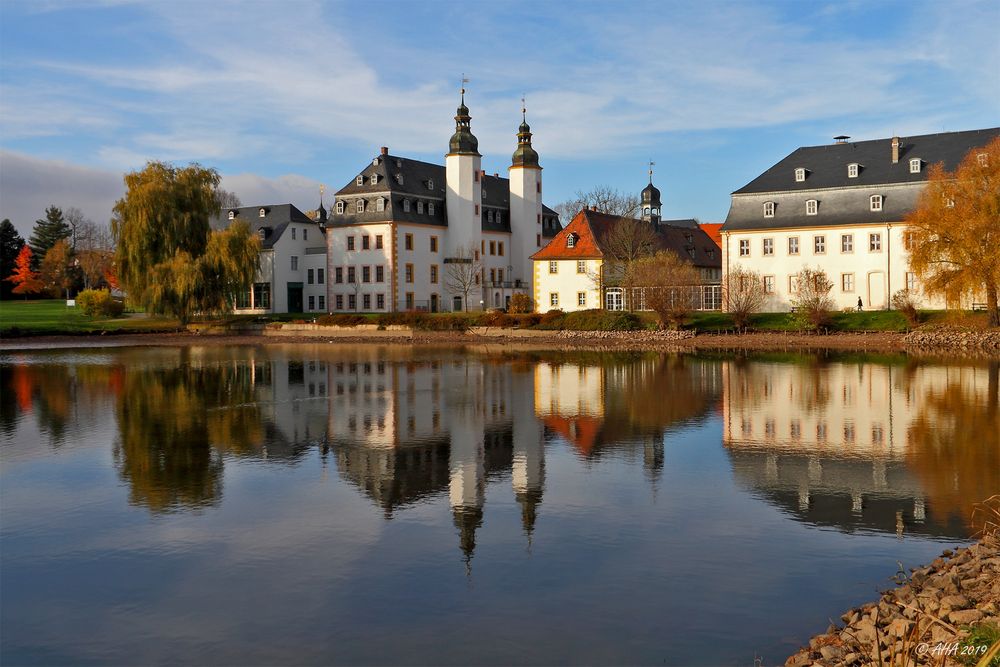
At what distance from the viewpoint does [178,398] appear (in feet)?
84.1

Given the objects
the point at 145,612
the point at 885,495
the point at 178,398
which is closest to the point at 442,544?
the point at 145,612

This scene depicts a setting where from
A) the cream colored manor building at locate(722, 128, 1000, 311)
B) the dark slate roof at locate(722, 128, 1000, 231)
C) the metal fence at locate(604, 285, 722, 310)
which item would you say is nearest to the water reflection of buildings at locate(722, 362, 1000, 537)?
the cream colored manor building at locate(722, 128, 1000, 311)

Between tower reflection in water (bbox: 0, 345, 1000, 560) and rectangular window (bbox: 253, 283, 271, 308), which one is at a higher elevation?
rectangular window (bbox: 253, 283, 271, 308)

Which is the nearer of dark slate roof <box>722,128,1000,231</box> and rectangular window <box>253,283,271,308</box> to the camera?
dark slate roof <box>722,128,1000,231</box>

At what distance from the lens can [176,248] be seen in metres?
58.3

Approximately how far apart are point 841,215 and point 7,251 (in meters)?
86.7

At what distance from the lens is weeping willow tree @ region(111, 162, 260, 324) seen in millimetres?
56625

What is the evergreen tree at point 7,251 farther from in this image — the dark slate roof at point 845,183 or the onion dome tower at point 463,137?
the dark slate roof at point 845,183

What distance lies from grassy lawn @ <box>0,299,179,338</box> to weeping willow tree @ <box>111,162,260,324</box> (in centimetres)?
367

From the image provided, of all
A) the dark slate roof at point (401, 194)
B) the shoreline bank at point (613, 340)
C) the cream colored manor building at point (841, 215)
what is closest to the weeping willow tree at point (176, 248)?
the shoreline bank at point (613, 340)

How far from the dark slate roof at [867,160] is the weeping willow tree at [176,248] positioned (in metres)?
33.5

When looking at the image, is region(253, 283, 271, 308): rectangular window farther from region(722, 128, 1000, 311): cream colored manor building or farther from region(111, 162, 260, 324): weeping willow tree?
region(722, 128, 1000, 311): cream colored manor building

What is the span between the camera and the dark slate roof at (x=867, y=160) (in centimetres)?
5216

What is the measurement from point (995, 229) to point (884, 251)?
1159cm
